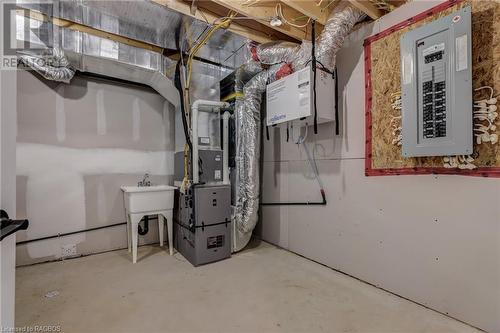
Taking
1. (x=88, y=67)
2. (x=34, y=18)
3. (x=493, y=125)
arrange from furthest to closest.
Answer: (x=88, y=67), (x=34, y=18), (x=493, y=125)

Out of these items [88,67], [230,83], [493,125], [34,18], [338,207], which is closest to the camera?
[493,125]

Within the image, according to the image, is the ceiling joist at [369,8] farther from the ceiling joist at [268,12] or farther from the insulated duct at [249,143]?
the insulated duct at [249,143]

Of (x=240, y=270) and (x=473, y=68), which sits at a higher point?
(x=473, y=68)

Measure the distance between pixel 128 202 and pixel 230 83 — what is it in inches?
74.7

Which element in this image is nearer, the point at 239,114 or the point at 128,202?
the point at 128,202

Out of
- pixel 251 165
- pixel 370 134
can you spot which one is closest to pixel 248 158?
pixel 251 165

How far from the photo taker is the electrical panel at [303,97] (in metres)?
2.26

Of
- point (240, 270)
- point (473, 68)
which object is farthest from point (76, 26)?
point (473, 68)

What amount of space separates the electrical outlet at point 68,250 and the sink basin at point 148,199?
81 centimetres

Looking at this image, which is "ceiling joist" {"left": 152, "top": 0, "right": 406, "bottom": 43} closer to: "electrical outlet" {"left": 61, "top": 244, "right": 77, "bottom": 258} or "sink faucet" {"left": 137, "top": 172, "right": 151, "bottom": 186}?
"sink faucet" {"left": 137, "top": 172, "right": 151, "bottom": 186}

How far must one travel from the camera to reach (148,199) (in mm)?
2896

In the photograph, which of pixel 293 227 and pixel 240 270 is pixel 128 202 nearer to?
pixel 240 270

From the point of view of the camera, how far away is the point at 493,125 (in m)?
1.56

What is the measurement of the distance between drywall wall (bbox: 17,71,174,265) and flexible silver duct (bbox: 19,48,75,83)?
228 mm
